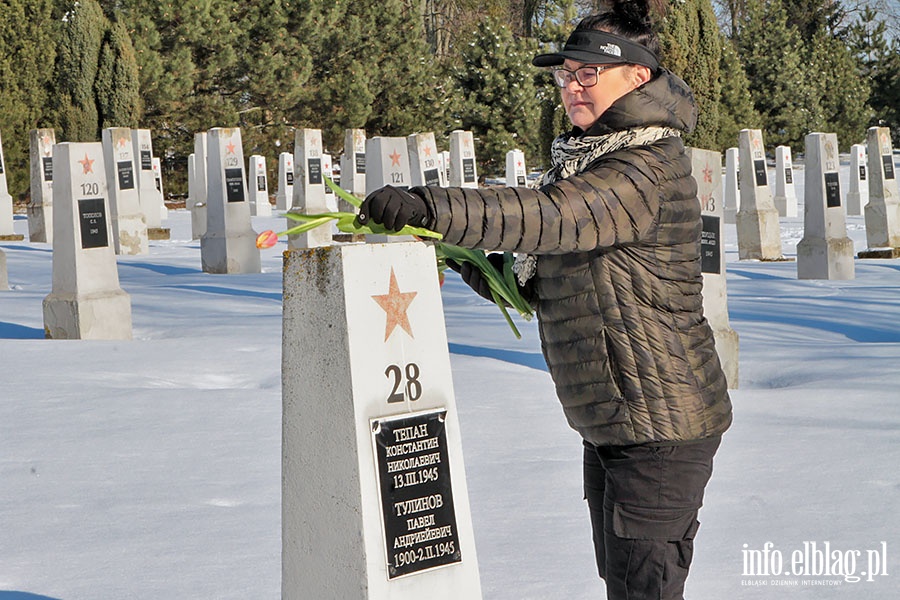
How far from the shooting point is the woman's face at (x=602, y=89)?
7.57 ft

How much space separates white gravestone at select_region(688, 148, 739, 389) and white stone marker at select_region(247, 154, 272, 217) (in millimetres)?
18774

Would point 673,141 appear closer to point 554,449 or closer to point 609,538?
point 609,538

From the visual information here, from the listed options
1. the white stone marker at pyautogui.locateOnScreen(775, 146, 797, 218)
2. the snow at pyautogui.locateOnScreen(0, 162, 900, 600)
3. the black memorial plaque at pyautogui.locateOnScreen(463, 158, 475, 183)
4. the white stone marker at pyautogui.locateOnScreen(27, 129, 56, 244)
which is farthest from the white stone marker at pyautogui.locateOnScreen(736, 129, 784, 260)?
the white stone marker at pyautogui.locateOnScreen(27, 129, 56, 244)

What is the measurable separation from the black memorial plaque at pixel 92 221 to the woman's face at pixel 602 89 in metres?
5.78

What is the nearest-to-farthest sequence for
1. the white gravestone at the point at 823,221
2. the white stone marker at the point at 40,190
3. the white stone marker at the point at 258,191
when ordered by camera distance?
1. the white gravestone at the point at 823,221
2. the white stone marker at the point at 40,190
3. the white stone marker at the point at 258,191

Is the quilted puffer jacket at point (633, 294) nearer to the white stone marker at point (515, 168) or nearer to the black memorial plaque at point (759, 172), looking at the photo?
the black memorial plaque at point (759, 172)

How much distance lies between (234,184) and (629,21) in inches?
419

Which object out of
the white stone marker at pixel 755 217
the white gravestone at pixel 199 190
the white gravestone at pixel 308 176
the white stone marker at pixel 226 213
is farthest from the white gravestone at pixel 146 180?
the white stone marker at pixel 755 217

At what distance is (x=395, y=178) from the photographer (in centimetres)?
1206

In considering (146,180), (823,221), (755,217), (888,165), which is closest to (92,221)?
(823,221)

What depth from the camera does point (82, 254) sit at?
7.52 metres

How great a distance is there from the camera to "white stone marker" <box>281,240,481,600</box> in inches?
82.1

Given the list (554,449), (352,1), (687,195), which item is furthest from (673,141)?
(352,1)

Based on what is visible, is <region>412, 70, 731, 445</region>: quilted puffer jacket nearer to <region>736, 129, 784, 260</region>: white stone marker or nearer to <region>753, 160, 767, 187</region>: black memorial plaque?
<region>736, 129, 784, 260</region>: white stone marker
